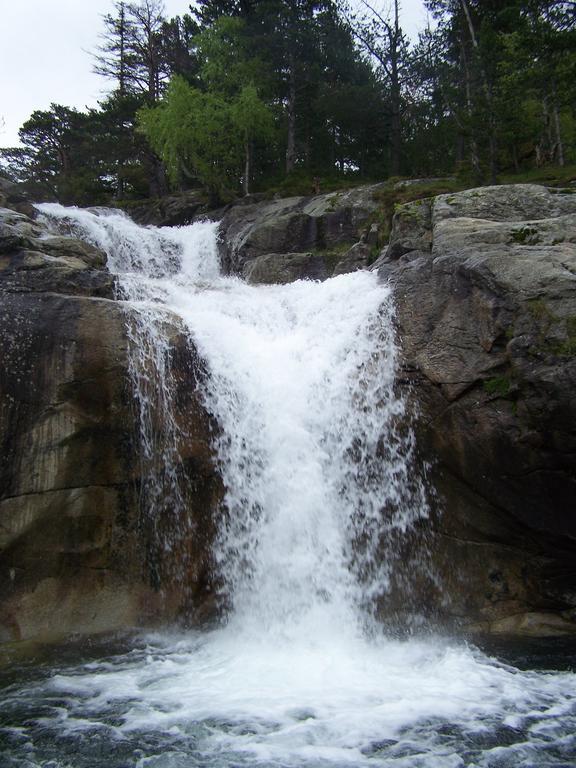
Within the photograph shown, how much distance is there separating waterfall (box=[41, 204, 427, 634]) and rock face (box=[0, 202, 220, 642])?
31cm

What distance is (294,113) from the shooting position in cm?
3269

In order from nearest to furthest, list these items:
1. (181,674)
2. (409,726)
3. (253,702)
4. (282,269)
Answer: (409,726), (253,702), (181,674), (282,269)

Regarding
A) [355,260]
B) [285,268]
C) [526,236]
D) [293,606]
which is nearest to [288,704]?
[293,606]

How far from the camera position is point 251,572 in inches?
391

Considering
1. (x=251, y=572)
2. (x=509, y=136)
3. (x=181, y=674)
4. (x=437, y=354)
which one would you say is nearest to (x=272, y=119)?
(x=509, y=136)

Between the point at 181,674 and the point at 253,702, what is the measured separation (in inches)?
51.1

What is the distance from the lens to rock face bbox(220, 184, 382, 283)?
20.2 metres

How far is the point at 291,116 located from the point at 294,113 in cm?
98

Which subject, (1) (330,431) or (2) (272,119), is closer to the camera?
(1) (330,431)

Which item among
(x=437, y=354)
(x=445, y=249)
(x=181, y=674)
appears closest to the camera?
(x=181, y=674)

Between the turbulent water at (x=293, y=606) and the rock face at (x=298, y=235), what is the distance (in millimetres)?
5251

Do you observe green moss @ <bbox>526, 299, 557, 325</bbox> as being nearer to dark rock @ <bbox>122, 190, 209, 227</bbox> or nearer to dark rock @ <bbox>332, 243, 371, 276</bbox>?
dark rock @ <bbox>332, 243, 371, 276</bbox>

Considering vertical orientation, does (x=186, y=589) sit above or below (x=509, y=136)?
below

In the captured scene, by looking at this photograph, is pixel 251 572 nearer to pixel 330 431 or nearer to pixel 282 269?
pixel 330 431
